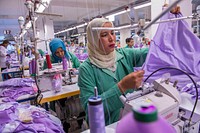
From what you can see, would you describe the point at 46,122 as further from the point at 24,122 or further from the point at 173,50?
the point at 173,50

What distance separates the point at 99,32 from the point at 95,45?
0.11 m

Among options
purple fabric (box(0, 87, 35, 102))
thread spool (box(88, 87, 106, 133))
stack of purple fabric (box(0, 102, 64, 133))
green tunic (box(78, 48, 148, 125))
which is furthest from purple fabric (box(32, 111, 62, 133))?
purple fabric (box(0, 87, 35, 102))

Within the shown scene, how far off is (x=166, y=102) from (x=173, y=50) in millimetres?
756

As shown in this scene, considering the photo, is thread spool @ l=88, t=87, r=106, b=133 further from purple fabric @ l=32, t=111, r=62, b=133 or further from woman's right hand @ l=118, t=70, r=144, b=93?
purple fabric @ l=32, t=111, r=62, b=133

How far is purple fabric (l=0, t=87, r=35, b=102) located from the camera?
5.37 feet

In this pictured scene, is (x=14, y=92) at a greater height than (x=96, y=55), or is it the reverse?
(x=96, y=55)

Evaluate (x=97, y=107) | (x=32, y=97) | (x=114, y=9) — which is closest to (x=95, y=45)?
(x=97, y=107)

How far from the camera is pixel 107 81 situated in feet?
3.78

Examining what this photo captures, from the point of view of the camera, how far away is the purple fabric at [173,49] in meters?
1.25

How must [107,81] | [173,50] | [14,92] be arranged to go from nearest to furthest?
1. [107,81]
2. [173,50]
3. [14,92]

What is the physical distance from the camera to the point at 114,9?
748cm

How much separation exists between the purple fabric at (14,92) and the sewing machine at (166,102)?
1.32m

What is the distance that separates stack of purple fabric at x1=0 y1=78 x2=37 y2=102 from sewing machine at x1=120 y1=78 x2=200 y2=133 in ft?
4.36

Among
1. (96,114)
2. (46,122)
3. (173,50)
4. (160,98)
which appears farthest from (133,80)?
(173,50)
